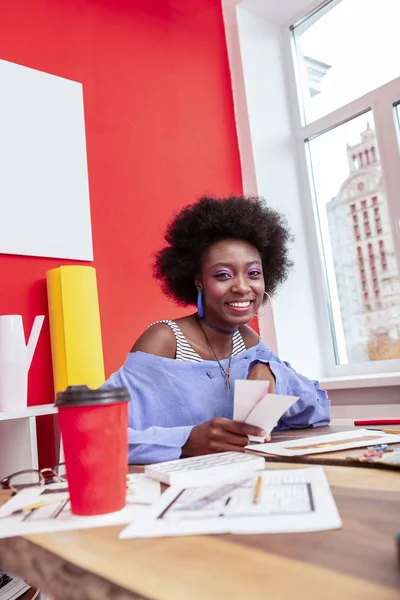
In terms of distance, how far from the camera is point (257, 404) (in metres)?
0.93

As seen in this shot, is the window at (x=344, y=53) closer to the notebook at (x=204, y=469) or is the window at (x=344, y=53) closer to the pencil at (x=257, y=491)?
the notebook at (x=204, y=469)

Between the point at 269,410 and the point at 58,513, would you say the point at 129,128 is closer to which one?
the point at 269,410

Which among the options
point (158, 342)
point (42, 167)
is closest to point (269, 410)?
point (158, 342)

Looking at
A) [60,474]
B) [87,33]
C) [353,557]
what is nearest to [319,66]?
[87,33]

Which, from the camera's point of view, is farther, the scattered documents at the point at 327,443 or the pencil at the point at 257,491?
the scattered documents at the point at 327,443

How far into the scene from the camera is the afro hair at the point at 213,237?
5.63ft

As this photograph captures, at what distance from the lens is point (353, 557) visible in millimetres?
407

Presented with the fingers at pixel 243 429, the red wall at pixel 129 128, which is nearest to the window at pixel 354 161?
the red wall at pixel 129 128

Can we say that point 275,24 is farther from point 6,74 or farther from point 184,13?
point 6,74

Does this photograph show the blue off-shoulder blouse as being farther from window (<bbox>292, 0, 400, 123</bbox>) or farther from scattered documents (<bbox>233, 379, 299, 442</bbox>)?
window (<bbox>292, 0, 400, 123</bbox>)

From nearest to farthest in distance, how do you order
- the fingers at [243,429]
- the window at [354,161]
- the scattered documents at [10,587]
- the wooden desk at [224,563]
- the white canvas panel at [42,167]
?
the wooden desk at [224,563] < the fingers at [243,429] < the scattered documents at [10,587] < the white canvas panel at [42,167] < the window at [354,161]

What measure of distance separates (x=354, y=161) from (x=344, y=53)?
61 centimetres

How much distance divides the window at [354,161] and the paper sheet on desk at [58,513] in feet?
7.28

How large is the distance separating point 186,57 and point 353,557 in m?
2.91
